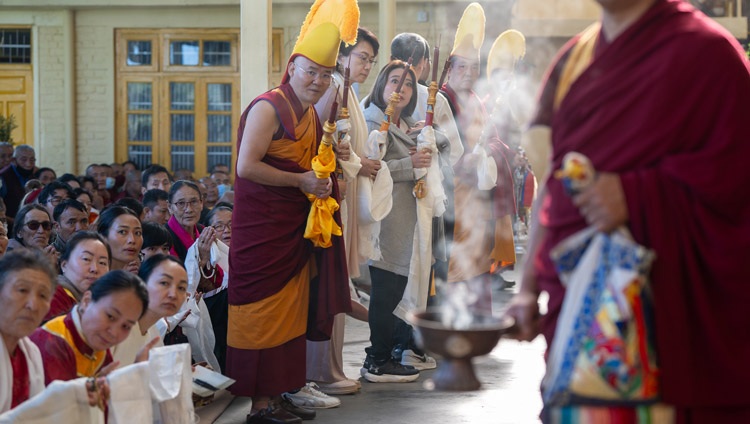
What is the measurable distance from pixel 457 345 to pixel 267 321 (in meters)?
2.36

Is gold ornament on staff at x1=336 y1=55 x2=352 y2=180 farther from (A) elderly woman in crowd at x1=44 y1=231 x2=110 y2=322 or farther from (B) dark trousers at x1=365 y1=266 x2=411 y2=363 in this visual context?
(A) elderly woman in crowd at x1=44 y1=231 x2=110 y2=322

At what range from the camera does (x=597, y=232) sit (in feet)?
7.55

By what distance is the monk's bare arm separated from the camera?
4484mm

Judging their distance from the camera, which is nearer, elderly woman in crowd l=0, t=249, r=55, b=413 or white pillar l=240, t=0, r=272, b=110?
elderly woman in crowd l=0, t=249, r=55, b=413

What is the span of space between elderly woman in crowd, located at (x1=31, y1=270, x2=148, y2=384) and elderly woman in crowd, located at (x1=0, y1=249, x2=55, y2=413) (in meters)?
0.12

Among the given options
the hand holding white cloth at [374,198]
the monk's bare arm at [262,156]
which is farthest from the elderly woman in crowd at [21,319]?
the hand holding white cloth at [374,198]

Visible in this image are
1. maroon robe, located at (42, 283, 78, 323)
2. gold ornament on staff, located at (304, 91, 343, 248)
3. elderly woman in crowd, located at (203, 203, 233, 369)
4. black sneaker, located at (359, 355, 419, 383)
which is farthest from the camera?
black sneaker, located at (359, 355, 419, 383)

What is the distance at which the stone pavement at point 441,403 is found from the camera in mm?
4758

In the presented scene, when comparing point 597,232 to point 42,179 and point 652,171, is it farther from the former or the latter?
point 42,179

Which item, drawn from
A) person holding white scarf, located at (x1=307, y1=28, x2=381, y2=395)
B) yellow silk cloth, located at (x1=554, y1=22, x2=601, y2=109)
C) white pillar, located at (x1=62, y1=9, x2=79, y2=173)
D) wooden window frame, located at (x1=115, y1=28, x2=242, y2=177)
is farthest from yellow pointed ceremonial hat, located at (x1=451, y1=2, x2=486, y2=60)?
white pillar, located at (x1=62, y1=9, x2=79, y2=173)

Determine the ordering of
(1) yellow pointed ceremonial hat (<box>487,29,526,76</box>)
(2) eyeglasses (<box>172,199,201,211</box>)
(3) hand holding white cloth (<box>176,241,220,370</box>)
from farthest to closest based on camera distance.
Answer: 1. (1) yellow pointed ceremonial hat (<box>487,29,526,76</box>)
2. (2) eyeglasses (<box>172,199,201,211</box>)
3. (3) hand holding white cloth (<box>176,241,220,370</box>)

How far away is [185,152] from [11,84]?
2.75 metres

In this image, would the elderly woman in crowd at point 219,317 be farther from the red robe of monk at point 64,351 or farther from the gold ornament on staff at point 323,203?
the red robe of monk at point 64,351

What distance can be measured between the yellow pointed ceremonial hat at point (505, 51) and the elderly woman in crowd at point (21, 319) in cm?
434
